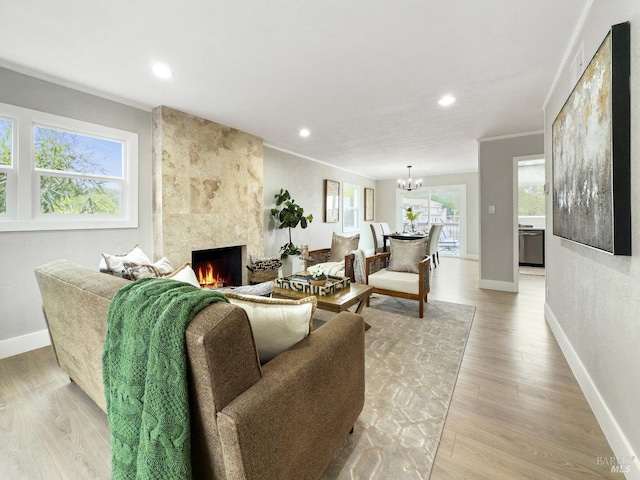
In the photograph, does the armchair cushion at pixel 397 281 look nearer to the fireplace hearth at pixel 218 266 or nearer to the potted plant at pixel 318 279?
the potted plant at pixel 318 279

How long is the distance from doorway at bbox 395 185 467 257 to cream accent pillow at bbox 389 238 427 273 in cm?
471

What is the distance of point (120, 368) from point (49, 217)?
2.63 m

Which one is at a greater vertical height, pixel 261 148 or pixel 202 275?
pixel 261 148

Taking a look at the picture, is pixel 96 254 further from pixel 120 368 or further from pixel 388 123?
pixel 388 123

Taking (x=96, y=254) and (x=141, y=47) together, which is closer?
(x=141, y=47)

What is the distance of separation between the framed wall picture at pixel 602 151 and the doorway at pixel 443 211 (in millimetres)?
6330

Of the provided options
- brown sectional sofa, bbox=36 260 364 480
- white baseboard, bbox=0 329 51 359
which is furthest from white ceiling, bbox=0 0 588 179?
white baseboard, bbox=0 329 51 359

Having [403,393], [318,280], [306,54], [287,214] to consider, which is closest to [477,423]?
[403,393]

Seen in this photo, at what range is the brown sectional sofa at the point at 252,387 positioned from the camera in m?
0.83

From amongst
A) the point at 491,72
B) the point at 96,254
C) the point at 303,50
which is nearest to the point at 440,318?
the point at 491,72

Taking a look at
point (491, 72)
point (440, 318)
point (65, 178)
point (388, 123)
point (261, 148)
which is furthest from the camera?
point (261, 148)

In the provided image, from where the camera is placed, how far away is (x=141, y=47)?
2.22 m

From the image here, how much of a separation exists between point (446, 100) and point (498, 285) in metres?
3.07

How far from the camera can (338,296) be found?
2.80 m
